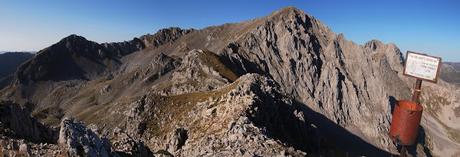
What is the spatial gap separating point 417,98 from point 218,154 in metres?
33.8

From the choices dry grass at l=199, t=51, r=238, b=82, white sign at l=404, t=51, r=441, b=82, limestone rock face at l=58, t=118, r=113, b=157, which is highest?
white sign at l=404, t=51, r=441, b=82

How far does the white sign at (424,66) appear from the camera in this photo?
43.5 ft

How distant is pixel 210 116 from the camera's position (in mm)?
68000

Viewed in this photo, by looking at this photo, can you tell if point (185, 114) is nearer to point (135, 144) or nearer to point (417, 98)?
point (135, 144)

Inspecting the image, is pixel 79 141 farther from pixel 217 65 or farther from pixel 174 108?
pixel 217 65

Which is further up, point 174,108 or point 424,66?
point 424,66

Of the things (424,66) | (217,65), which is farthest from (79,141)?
(217,65)

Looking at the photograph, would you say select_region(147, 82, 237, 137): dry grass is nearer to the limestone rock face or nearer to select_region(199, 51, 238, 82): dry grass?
the limestone rock face

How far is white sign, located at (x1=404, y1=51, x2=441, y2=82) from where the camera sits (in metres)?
13.3

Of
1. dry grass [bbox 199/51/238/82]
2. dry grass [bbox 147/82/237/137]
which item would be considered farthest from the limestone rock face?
dry grass [bbox 199/51/238/82]

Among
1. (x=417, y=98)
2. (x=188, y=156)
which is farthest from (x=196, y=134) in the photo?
(x=417, y=98)

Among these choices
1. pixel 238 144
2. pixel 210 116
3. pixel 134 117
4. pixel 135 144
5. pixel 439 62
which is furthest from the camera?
pixel 134 117

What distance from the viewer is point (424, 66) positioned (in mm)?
13297

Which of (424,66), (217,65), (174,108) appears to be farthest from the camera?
(217,65)
